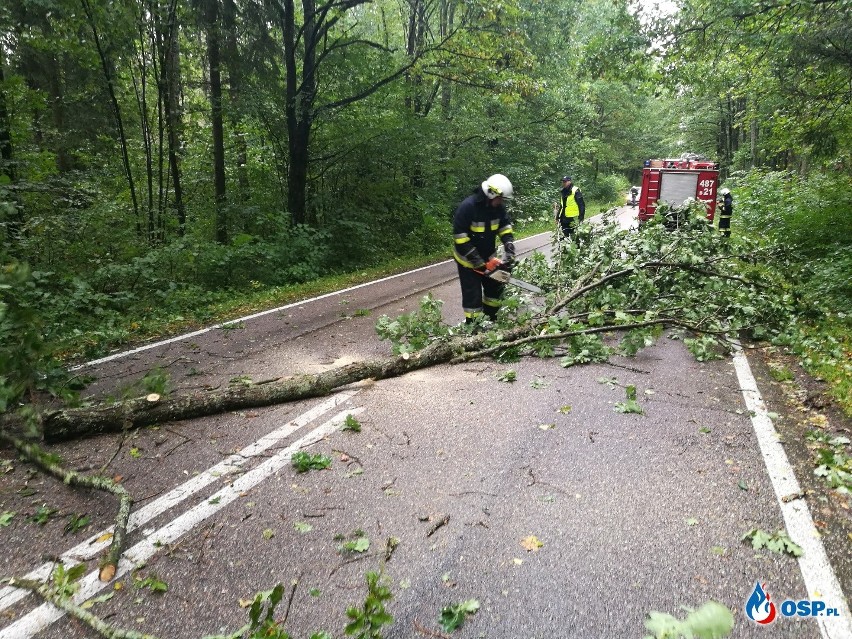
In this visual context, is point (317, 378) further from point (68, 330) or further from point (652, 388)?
point (68, 330)

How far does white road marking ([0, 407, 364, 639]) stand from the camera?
2291mm

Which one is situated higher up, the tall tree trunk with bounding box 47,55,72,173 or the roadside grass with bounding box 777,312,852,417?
the tall tree trunk with bounding box 47,55,72,173

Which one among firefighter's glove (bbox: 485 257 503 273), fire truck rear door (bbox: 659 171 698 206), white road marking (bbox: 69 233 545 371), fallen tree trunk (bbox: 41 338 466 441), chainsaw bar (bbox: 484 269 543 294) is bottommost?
white road marking (bbox: 69 233 545 371)

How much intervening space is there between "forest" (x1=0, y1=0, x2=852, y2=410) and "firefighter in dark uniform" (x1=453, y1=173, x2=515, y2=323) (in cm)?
366

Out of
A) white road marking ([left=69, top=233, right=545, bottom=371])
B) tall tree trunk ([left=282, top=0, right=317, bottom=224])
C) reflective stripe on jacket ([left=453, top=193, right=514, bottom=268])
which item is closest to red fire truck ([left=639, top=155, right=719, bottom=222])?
white road marking ([left=69, top=233, right=545, bottom=371])

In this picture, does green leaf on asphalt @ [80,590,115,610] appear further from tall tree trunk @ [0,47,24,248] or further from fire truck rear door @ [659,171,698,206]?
fire truck rear door @ [659,171,698,206]

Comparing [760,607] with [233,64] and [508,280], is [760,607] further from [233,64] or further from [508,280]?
[233,64]

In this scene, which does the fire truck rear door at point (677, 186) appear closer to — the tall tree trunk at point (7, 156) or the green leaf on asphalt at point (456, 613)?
the green leaf on asphalt at point (456, 613)

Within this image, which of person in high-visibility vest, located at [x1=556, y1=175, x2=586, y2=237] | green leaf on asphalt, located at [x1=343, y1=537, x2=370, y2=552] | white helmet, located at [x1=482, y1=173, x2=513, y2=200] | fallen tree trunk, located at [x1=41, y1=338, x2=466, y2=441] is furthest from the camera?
person in high-visibility vest, located at [x1=556, y1=175, x2=586, y2=237]

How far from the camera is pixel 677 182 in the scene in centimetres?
1394

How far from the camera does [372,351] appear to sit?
21.0 feet

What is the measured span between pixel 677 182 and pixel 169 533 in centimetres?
1472

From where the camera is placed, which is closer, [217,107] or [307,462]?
[307,462]

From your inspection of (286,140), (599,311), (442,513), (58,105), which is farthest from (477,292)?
(58,105)
